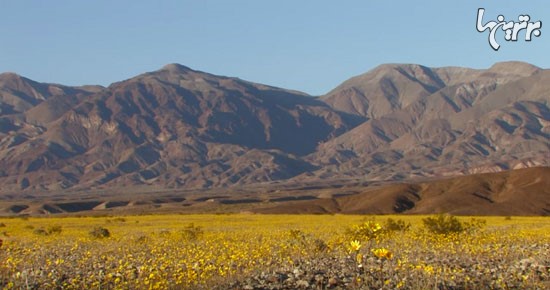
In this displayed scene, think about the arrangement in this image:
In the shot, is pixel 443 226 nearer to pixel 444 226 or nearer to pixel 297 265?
pixel 444 226

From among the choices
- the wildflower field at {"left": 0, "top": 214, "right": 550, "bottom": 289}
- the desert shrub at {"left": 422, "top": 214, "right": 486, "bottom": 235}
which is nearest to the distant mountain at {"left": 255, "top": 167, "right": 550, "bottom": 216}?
the desert shrub at {"left": 422, "top": 214, "right": 486, "bottom": 235}

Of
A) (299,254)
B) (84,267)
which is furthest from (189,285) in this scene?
(299,254)

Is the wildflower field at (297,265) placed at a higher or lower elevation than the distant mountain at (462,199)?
higher

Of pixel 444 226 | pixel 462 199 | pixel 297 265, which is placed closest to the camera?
pixel 297 265

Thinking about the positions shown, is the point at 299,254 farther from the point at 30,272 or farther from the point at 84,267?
the point at 30,272

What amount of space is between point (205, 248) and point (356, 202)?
77.7m

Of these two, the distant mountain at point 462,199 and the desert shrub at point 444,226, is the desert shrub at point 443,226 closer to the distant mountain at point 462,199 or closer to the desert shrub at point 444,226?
the desert shrub at point 444,226

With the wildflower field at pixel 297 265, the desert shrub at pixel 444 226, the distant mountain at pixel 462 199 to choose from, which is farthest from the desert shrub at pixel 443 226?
the distant mountain at pixel 462 199

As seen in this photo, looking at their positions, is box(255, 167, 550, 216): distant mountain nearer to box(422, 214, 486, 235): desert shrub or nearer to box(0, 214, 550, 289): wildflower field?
box(422, 214, 486, 235): desert shrub

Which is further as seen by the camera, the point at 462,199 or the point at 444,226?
the point at 462,199

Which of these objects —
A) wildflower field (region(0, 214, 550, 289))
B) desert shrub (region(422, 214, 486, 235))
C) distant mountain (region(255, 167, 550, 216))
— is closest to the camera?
wildflower field (region(0, 214, 550, 289))

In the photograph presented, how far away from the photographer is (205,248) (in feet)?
78.4

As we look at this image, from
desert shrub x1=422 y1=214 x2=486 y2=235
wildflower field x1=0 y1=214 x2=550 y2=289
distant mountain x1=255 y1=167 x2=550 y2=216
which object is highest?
wildflower field x1=0 y1=214 x2=550 y2=289

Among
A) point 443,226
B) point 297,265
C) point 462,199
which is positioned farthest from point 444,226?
point 462,199
